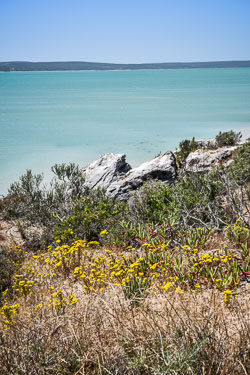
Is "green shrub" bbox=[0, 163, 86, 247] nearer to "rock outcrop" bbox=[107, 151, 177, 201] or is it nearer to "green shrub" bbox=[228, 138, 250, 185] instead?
"rock outcrop" bbox=[107, 151, 177, 201]

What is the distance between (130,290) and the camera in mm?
4066

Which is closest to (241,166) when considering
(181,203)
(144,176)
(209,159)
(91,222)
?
(209,159)

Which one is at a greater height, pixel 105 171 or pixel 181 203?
pixel 181 203

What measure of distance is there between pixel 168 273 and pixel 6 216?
727 cm

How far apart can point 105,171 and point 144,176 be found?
225cm

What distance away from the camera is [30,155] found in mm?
24422

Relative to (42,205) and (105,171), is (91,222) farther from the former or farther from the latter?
(105,171)

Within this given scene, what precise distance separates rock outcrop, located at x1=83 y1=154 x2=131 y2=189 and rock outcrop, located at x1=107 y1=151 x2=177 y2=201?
0.84 metres

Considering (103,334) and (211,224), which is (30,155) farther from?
(103,334)

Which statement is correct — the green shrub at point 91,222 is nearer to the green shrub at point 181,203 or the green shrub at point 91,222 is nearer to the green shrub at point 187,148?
the green shrub at point 181,203

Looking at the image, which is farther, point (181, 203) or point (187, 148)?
point (187, 148)

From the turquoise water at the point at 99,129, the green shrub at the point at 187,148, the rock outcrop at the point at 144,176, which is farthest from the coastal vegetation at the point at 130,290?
the turquoise water at the point at 99,129

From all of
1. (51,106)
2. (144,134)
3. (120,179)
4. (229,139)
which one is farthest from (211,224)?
(51,106)

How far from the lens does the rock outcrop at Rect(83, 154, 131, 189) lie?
12414 millimetres
